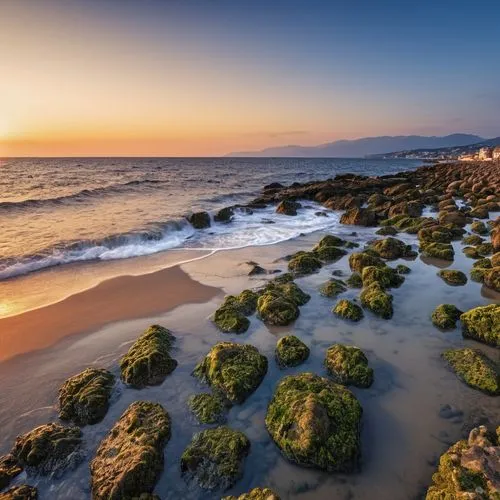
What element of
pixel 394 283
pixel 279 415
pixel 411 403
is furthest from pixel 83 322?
pixel 394 283

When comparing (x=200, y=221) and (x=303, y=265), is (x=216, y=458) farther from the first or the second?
(x=200, y=221)

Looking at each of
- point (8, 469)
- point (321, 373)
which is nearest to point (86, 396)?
point (8, 469)

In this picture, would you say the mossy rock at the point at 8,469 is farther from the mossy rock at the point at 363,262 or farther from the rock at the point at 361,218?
the rock at the point at 361,218

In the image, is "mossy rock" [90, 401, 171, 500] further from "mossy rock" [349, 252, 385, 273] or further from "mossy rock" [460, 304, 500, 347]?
"mossy rock" [349, 252, 385, 273]

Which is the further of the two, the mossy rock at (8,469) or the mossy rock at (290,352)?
the mossy rock at (290,352)

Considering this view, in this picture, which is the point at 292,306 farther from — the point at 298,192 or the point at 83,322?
the point at 298,192

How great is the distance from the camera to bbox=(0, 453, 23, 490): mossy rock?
4398 mm

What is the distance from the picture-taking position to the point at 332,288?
965 cm

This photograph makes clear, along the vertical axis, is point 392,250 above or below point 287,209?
above

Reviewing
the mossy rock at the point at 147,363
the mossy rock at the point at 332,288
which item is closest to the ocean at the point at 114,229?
the mossy rock at the point at 332,288

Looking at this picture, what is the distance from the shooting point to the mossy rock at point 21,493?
13.5ft

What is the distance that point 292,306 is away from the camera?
330 inches

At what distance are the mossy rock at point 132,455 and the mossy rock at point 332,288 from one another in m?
5.54

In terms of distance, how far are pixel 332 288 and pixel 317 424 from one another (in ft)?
17.7
